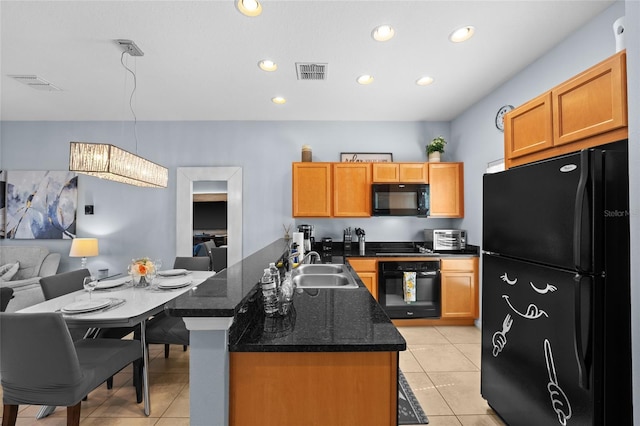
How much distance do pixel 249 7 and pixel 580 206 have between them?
216 centimetres

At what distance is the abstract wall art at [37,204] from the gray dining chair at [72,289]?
2.16 meters

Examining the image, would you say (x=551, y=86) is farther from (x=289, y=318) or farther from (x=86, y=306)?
(x=86, y=306)

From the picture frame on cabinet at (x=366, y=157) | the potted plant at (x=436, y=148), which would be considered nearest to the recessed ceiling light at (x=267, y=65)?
the picture frame on cabinet at (x=366, y=157)

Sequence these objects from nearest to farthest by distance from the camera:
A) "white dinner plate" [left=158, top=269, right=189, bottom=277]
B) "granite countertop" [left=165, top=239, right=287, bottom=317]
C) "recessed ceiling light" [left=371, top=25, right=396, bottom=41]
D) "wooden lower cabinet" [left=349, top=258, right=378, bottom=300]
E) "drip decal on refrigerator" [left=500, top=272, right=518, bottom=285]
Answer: "granite countertop" [left=165, top=239, right=287, bottom=317], "drip decal on refrigerator" [left=500, top=272, right=518, bottom=285], "recessed ceiling light" [left=371, top=25, right=396, bottom=41], "white dinner plate" [left=158, top=269, right=189, bottom=277], "wooden lower cabinet" [left=349, top=258, right=378, bottom=300]

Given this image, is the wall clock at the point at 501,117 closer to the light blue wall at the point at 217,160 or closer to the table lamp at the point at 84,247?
the light blue wall at the point at 217,160

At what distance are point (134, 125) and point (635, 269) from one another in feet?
17.0

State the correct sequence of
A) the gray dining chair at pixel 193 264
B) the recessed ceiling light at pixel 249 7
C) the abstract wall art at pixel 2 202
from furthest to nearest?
the abstract wall art at pixel 2 202
the gray dining chair at pixel 193 264
the recessed ceiling light at pixel 249 7

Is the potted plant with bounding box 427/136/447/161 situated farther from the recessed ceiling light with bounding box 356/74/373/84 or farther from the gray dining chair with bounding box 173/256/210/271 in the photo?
the gray dining chair with bounding box 173/256/210/271

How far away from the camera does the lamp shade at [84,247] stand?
3836 mm

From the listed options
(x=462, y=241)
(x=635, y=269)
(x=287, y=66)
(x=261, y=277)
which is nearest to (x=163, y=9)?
(x=287, y=66)

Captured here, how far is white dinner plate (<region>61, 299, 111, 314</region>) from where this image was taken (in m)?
1.87

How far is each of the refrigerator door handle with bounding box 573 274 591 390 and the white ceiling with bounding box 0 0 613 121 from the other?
1779 millimetres

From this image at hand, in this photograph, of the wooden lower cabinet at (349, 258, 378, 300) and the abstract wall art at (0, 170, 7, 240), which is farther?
the abstract wall art at (0, 170, 7, 240)

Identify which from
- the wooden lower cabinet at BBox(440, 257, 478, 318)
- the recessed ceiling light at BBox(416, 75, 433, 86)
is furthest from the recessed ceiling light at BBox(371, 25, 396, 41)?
the wooden lower cabinet at BBox(440, 257, 478, 318)
